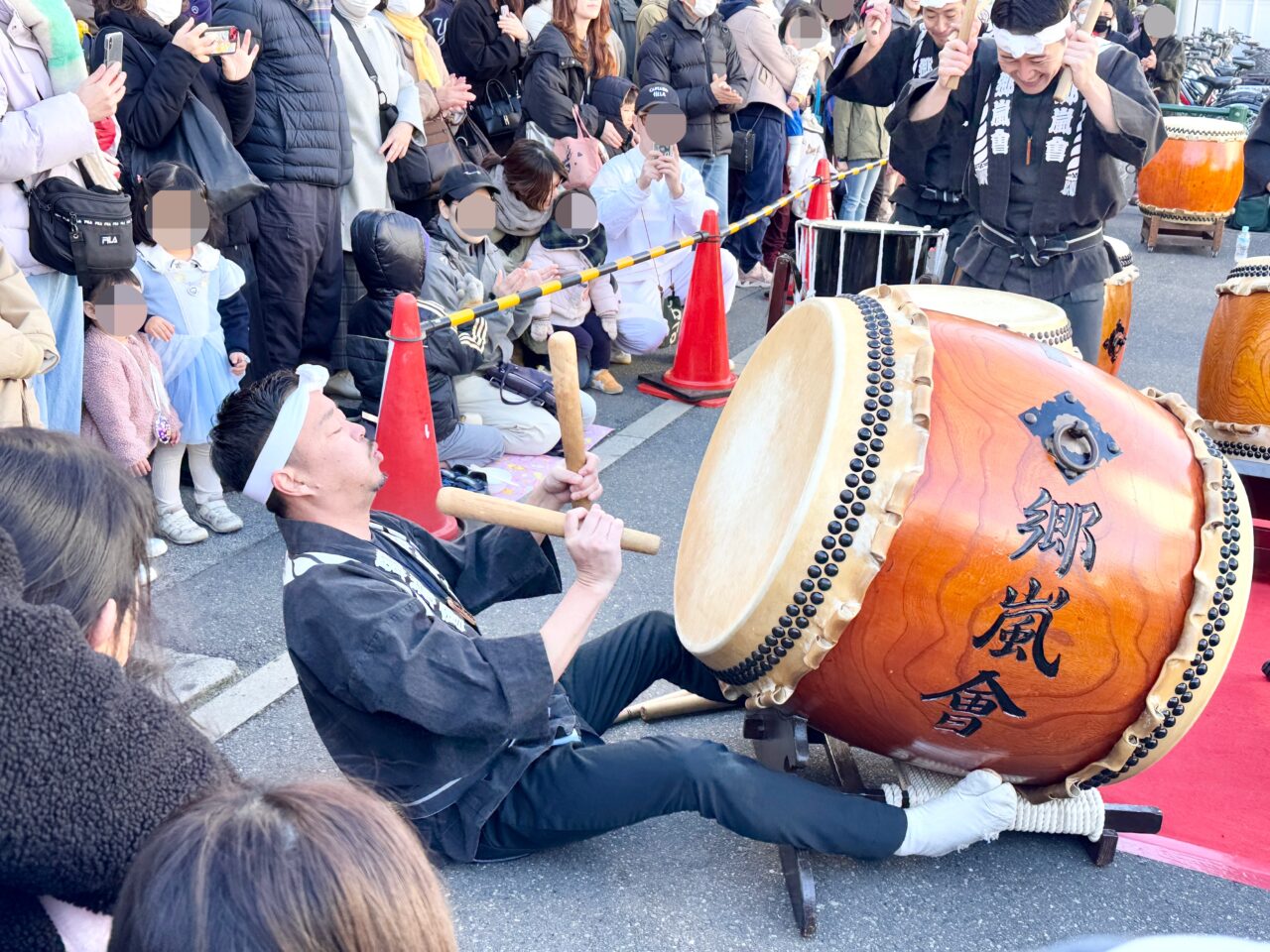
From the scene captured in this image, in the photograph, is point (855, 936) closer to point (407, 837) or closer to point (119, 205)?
point (407, 837)

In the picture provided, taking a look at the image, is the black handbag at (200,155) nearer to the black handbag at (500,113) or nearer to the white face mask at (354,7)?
the white face mask at (354,7)

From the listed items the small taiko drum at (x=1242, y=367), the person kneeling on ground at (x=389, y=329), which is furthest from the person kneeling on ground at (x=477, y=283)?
the small taiko drum at (x=1242, y=367)

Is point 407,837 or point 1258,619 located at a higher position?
point 407,837

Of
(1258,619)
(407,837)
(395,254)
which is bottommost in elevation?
(1258,619)

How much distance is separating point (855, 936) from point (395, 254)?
104 inches

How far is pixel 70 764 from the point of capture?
0.88 metres

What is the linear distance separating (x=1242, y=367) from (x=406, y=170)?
118 inches

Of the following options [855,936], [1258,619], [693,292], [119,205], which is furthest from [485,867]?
[693,292]

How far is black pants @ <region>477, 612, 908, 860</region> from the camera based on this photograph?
206 cm

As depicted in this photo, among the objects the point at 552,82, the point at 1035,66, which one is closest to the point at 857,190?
the point at 552,82

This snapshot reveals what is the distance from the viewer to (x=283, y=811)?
0.85m

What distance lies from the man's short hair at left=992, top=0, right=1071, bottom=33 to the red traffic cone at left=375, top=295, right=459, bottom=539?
182 cm

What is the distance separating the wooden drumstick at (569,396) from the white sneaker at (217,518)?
5.64 feet

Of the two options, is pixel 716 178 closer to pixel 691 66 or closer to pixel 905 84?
pixel 691 66
